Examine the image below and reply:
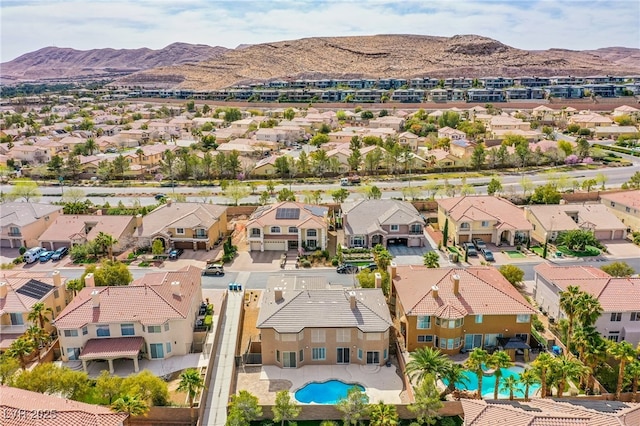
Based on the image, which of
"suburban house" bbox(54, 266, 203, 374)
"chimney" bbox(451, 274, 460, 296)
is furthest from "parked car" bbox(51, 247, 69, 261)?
"chimney" bbox(451, 274, 460, 296)

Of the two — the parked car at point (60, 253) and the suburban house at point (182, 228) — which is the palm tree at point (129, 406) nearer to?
the suburban house at point (182, 228)

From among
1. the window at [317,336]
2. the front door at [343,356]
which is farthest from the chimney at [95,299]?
the front door at [343,356]

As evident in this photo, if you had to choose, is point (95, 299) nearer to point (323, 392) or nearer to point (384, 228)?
point (323, 392)

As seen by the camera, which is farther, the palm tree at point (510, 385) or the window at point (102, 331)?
the window at point (102, 331)

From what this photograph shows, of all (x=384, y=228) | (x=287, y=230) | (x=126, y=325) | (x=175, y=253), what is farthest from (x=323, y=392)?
(x=175, y=253)

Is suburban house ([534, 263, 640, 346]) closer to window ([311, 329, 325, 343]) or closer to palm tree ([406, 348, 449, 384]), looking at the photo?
palm tree ([406, 348, 449, 384])

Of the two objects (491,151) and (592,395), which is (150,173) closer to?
(491,151)
